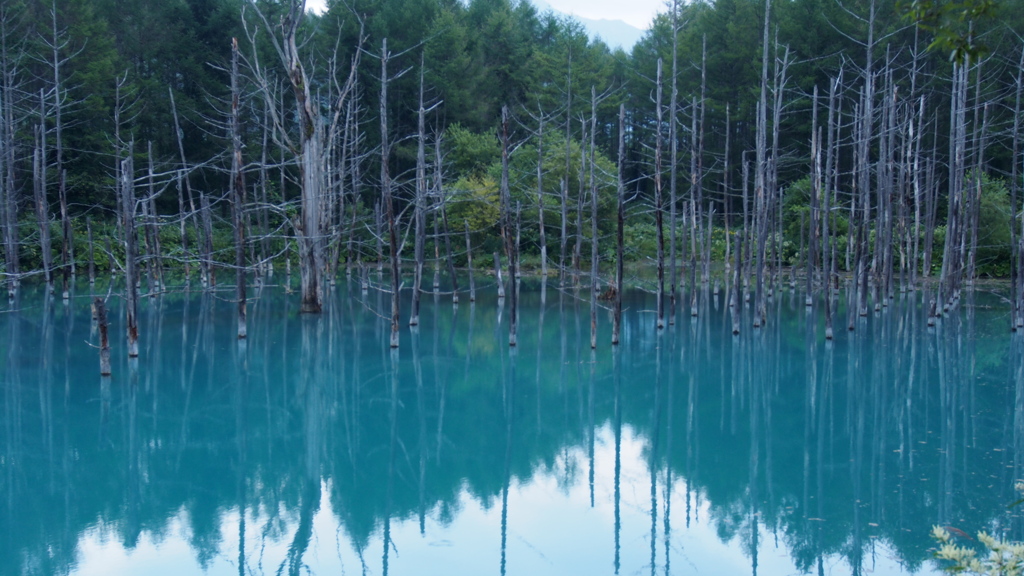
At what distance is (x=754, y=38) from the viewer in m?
33.1

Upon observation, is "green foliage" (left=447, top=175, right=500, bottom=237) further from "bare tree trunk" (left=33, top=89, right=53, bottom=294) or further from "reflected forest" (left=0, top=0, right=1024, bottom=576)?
"bare tree trunk" (left=33, top=89, right=53, bottom=294)

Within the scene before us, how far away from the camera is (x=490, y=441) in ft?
29.7

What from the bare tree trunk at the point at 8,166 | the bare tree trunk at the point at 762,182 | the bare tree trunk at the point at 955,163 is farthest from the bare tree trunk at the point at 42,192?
the bare tree trunk at the point at 955,163

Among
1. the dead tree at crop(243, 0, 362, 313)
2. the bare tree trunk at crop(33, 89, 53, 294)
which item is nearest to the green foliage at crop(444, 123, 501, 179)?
the dead tree at crop(243, 0, 362, 313)

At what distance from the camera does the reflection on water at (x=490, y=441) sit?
249 inches

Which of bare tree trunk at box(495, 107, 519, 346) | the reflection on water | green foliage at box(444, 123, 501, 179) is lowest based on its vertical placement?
the reflection on water

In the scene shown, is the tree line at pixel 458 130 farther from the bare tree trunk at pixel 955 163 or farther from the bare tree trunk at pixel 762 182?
the bare tree trunk at pixel 762 182

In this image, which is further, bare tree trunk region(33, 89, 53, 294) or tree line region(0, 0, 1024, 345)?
tree line region(0, 0, 1024, 345)

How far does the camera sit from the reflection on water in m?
6.32

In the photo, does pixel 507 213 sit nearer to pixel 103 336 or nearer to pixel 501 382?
pixel 501 382

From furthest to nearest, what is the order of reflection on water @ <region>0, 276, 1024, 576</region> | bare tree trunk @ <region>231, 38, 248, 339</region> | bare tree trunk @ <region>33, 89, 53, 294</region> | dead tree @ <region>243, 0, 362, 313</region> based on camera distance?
bare tree trunk @ <region>33, 89, 53, 294</region> → dead tree @ <region>243, 0, 362, 313</region> → bare tree trunk @ <region>231, 38, 248, 339</region> → reflection on water @ <region>0, 276, 1024, 576</region>

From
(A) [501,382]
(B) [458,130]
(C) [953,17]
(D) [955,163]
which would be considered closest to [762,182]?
(D) [955,163]

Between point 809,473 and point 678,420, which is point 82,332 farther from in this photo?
point 809,473

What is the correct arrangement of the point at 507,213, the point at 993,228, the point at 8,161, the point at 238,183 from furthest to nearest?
the point at 993,228 < the point at 8,161 < the point at 238,183 < the point at 507,213
